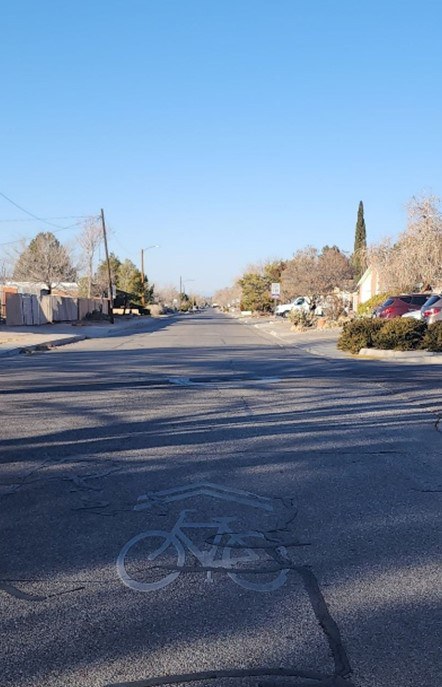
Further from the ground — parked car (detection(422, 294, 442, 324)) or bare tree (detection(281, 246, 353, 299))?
bare tree (detection(281, 246, 353, 299))

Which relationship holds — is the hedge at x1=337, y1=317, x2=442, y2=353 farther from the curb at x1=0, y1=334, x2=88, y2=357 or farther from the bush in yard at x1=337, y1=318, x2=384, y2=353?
the curb at x1=0, y1=334, x2=88, y2=357

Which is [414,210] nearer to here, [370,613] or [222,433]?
[222,433]

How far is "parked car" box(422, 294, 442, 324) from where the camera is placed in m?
27.2

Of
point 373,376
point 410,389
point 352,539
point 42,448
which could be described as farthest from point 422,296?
point 352,539

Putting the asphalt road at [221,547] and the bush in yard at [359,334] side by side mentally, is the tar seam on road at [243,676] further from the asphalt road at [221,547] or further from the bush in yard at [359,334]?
the bush in yard at [359,334]

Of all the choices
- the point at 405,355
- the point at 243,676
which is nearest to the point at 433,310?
the point at 405,355

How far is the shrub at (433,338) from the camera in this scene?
2322 cm

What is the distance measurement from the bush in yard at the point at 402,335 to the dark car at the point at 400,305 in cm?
926

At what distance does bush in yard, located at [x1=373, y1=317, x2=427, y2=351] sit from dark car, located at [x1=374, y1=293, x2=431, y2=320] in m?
9.26

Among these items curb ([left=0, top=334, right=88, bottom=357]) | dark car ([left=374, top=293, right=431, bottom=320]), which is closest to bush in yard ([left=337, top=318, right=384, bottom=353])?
dark car ([left=374, top=293, right=431, bottom=320])

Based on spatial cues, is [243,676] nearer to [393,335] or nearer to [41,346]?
[393,335]

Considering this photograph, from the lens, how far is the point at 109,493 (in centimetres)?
721

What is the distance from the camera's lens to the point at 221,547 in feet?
18.5

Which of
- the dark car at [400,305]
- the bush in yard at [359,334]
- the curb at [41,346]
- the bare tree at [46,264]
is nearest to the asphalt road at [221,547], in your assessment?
the bush in yard at [359,334]
